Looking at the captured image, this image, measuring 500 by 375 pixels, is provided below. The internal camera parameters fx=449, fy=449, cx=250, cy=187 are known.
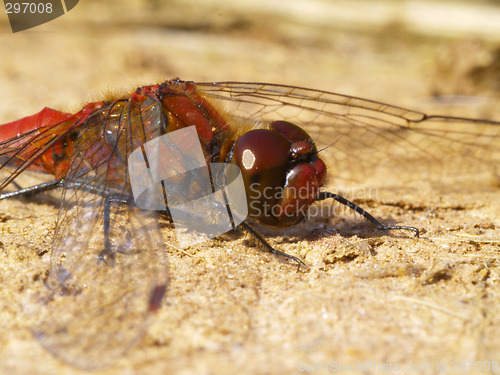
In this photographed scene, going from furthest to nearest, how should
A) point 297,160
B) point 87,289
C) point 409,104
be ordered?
point 409,104 < point 297,160 < point 87,289

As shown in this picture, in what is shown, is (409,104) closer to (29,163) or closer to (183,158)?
(183,158)

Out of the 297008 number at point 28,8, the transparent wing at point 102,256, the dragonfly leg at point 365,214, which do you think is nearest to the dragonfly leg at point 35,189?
the transparent wing at point 102,256

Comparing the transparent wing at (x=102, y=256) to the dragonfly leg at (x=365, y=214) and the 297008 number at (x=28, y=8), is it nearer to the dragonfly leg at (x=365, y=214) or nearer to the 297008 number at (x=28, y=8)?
the dragonfly leg at (x=365, y=214)

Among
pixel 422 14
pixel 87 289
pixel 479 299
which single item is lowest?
pixel 479 299

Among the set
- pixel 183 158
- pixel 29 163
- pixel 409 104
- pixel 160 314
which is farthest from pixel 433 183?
pixel 29 163

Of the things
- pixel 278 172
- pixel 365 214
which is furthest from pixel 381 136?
pixel 278 172

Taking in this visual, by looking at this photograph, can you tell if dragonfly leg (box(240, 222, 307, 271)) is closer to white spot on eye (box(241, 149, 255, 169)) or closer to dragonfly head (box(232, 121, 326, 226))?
dragonfly head (box(232, 121, 326, 226))

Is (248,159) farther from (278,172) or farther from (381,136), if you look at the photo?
(381,136)
